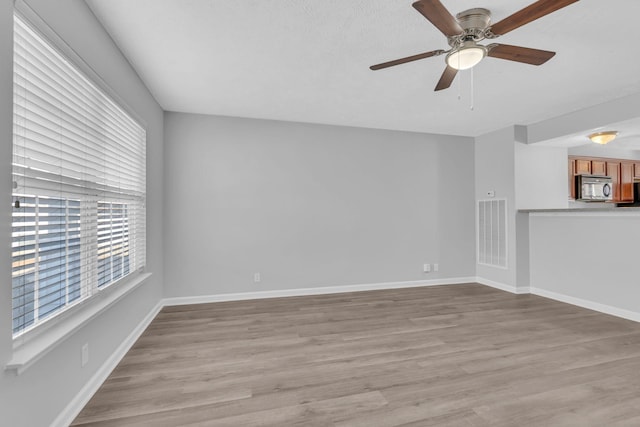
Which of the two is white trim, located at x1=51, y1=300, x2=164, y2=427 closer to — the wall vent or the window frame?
the window frame

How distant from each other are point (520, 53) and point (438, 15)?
0.75 metres

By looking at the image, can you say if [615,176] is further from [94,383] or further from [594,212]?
[94,383]

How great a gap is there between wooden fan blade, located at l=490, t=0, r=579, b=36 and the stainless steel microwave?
15.2ft

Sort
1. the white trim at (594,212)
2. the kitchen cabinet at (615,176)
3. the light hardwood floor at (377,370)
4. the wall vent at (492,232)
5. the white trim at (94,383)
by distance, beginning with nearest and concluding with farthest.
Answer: the white trim at (94,383) → the light hardwood floor at (377,370) → the white trim at (594,212) → the wall vent at (492,232) → the kitchen cabinet at (615,176)

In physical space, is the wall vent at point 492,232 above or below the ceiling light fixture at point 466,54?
below

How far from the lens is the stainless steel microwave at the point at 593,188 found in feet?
16.9

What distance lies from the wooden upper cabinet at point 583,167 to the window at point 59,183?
6508 mm

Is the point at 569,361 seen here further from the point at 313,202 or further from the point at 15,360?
the point at 15,360

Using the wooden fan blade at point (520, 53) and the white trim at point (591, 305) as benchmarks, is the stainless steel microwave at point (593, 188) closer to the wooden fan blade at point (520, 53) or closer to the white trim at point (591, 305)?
the white trim at point (591, 305)

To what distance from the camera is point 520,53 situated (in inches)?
80.1

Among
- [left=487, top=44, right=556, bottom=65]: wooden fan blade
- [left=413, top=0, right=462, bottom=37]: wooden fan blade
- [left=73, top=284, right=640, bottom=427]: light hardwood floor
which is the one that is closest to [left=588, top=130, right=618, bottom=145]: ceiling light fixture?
[left=73, top=284, right=640, bottom=427]: light hardwood floor

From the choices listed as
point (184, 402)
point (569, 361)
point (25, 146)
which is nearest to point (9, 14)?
point (25, 146)

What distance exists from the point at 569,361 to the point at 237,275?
3579 millimetres

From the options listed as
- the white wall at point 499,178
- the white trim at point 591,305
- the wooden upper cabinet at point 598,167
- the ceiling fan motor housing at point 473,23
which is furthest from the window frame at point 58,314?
the wooden upper cabinet at point 598,167
